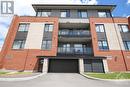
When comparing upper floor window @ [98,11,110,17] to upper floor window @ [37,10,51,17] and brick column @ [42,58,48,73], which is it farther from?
brick column @ [42,58,48,73]

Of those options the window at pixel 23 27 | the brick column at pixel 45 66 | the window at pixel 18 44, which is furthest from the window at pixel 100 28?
the window at pixel 18 44

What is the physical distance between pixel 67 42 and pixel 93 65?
316 inches

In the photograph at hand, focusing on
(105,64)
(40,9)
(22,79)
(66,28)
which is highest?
(40,9)

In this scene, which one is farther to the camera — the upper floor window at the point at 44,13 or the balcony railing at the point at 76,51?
the upper floor window at the point at 44,13

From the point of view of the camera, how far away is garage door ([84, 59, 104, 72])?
898 inches

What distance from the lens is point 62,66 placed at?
25.1 meters

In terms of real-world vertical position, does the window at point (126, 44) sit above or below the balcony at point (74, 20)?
below

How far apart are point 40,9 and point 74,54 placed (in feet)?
44.5

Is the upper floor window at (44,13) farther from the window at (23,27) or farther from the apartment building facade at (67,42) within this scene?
the window at (23,27)

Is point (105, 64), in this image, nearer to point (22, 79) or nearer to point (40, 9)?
point (22, 79)

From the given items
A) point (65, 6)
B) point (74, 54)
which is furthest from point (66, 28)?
point (74, 54)

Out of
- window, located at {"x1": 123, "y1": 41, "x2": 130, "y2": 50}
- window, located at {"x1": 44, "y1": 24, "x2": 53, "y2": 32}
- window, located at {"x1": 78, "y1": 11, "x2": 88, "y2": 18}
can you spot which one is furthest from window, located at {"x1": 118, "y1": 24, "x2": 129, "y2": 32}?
window, located at {"x1": 44, "y1": 24, "x2": 53, "y2": 32}

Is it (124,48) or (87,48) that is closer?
(124,48)

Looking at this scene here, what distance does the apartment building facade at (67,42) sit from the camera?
23491 mm
